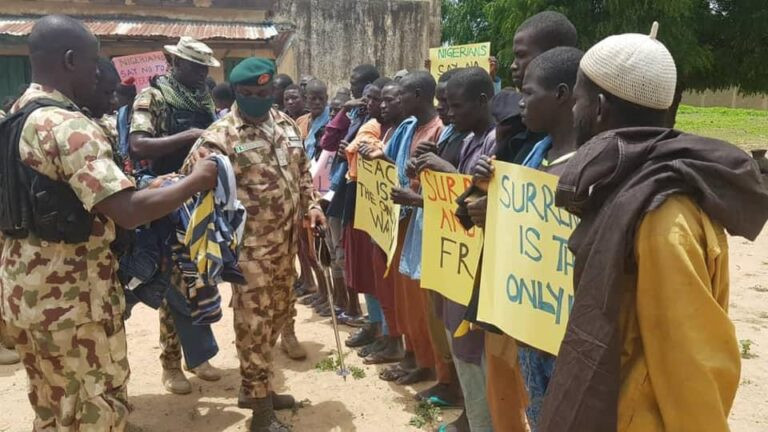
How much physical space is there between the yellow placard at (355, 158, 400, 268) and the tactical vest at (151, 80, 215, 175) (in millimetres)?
1242

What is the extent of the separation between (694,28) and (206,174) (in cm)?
1307

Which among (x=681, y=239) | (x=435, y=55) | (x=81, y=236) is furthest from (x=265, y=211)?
(x=435, y=55)

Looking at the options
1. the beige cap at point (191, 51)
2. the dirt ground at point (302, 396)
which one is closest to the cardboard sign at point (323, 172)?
the dirt ground at point (302, 396)

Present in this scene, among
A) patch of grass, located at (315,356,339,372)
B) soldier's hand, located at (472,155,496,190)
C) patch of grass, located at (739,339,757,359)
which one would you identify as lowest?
patch of grass, located at (315,356,339,372)

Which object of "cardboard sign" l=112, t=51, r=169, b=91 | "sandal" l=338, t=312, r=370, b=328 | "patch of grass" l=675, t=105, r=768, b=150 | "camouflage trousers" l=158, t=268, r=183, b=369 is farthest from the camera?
"patch of grass" l=675, t=105, r=768, b=150

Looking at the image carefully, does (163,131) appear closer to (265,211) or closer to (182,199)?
(265,211)

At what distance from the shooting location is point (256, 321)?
374 cm

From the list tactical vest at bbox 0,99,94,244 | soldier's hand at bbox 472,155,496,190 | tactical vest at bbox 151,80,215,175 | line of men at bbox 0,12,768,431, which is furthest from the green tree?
tactical vest at bbox 0,99,94,244

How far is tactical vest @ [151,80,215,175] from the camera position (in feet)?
14.0

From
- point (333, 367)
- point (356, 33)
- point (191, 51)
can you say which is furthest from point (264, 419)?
point (356, 33)

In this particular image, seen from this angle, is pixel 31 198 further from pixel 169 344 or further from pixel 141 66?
pixel 141 66

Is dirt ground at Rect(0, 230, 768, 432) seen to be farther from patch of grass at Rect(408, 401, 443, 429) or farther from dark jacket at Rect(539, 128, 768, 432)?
dark jacket at Rect(539, 128, 768, 432)

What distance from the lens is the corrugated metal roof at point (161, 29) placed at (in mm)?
12154

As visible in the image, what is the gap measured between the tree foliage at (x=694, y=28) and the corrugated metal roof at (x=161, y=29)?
5.73 metres
